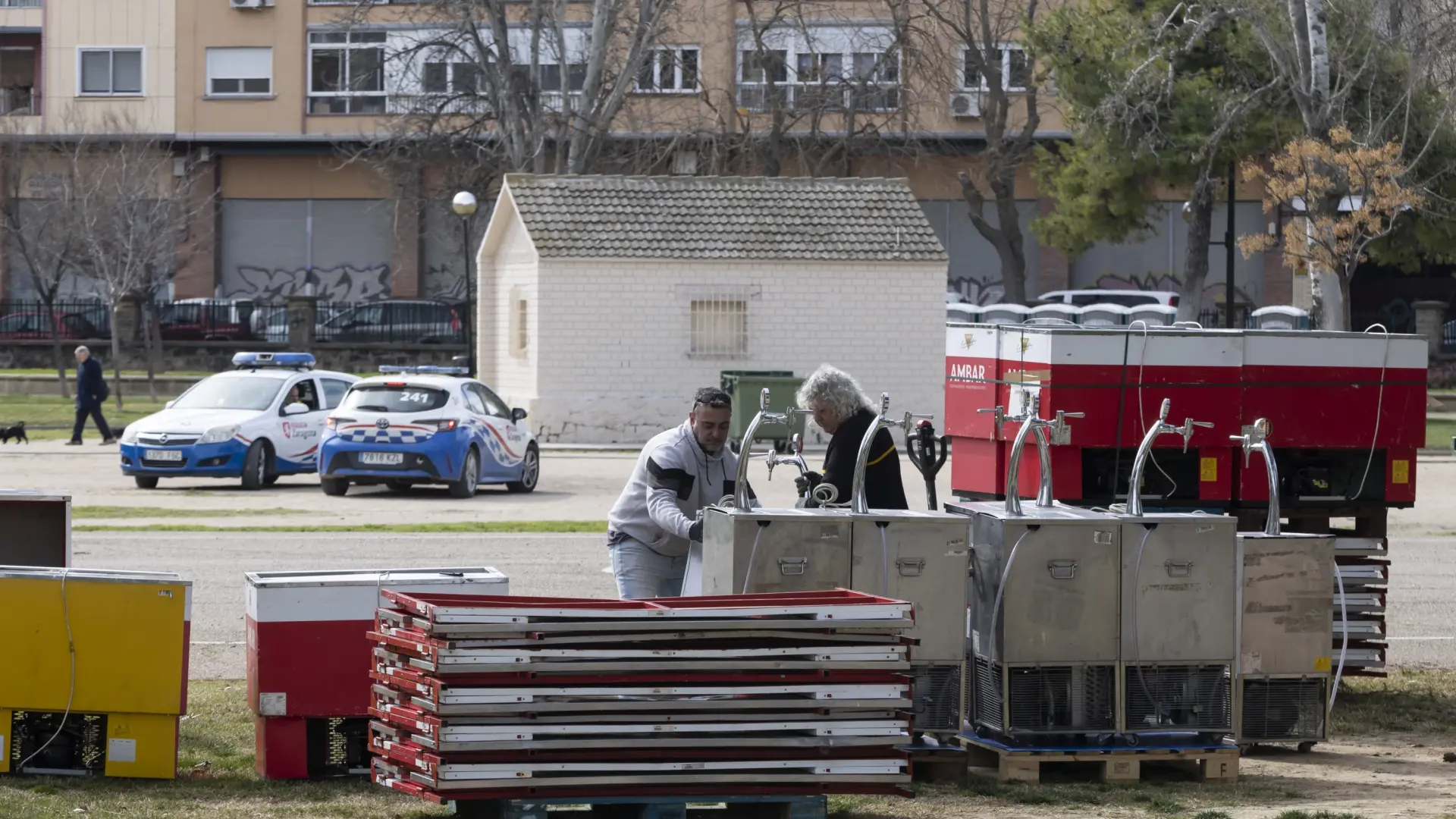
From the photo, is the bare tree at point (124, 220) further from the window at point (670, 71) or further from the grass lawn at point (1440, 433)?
the grass lawn at point (1440, 433)

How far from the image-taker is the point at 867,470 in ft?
30.4

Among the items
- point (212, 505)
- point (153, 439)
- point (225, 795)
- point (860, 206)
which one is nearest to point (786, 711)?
point (225, 795)

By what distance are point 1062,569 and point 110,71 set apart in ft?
175

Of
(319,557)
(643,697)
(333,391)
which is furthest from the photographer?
(333,391)

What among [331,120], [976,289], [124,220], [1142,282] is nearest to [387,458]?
[124,220]

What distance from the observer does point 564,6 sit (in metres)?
38.6

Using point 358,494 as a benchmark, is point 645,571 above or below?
above

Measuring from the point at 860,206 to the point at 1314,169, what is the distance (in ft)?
25.5

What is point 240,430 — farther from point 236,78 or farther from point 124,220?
Result: point 236,78

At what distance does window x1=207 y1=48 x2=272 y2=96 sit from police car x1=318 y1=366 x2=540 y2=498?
35.8 meters

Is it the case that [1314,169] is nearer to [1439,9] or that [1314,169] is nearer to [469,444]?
[1439,9]

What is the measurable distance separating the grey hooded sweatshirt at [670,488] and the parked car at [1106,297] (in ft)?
137

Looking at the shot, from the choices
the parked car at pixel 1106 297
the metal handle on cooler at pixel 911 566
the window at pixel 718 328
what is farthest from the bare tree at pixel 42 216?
the metal handle on cooler at pixel 911 566

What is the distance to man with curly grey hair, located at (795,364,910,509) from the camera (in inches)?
367
